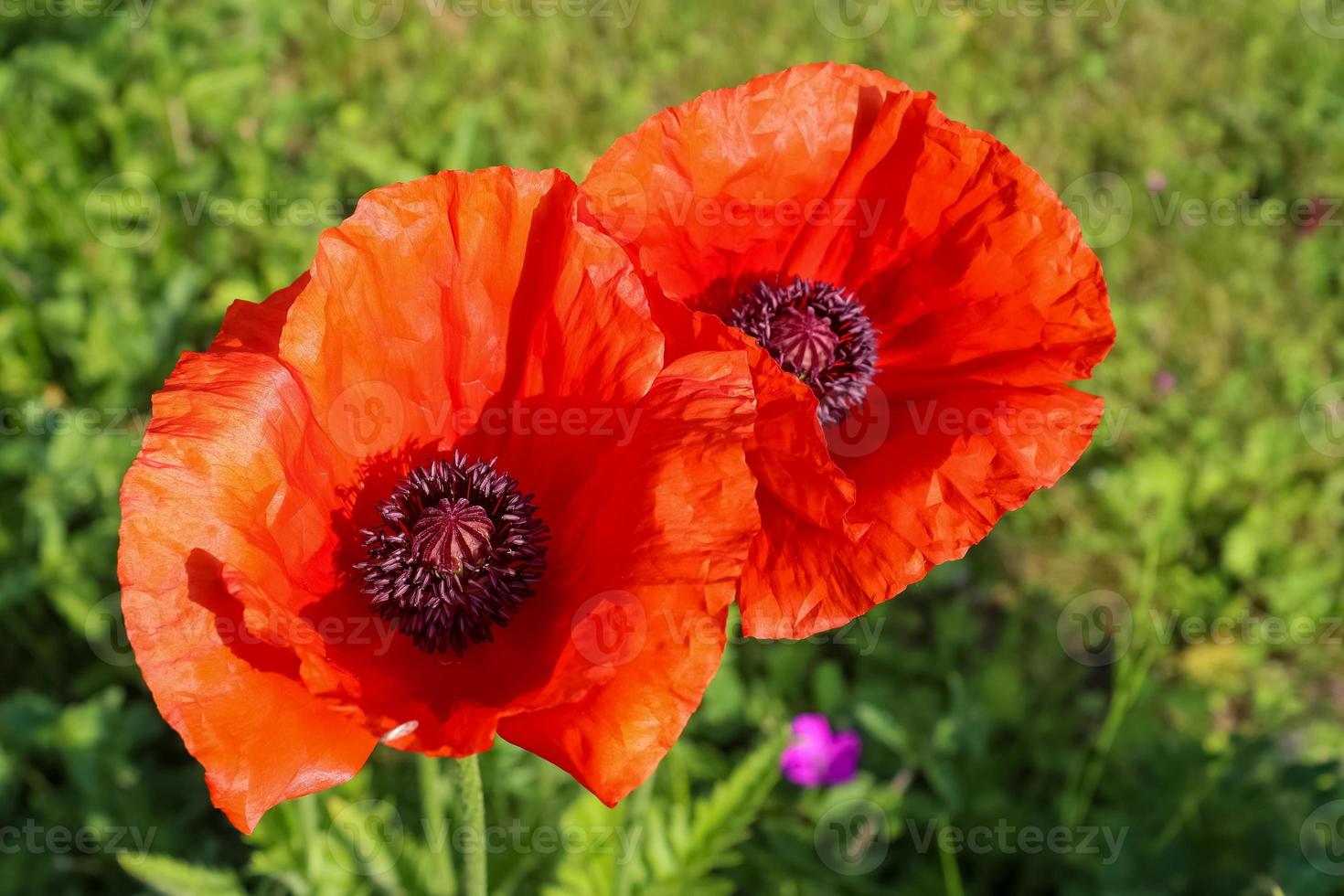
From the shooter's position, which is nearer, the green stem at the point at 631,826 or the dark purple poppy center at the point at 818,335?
the dark purple poppy center at the point at 818,335

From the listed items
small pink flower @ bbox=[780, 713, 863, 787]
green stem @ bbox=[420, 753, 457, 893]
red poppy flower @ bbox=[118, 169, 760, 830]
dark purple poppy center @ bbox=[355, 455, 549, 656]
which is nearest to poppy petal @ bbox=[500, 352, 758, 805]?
red poppy flower @ bbox=[118, 169, 760, 830]

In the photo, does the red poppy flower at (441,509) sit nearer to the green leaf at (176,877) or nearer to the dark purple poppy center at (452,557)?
the dark purple poppy center at (452,557)

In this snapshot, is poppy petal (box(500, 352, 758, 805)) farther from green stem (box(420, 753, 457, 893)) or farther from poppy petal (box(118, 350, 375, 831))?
green stem (box(420, 753, 457, 893))

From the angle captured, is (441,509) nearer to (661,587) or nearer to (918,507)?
(661,587)

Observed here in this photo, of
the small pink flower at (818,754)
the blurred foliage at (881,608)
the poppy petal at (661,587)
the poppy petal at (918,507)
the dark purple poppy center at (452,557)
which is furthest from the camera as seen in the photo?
the small pink flower at (818,754)

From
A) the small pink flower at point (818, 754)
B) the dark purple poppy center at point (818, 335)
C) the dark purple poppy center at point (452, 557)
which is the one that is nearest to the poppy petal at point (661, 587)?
the dark purple poppy center at point (452, 557)

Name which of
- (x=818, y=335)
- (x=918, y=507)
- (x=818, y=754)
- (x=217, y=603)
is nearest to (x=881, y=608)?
(x=818, y=754)

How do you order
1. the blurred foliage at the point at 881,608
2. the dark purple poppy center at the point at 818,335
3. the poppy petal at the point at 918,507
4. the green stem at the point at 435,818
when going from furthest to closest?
the blurred foliage at the point at 881,608
the green stem at the point at 435,818
the dark purple poppy center at the point at 818,335
the poppy petal at the point at 918,507
